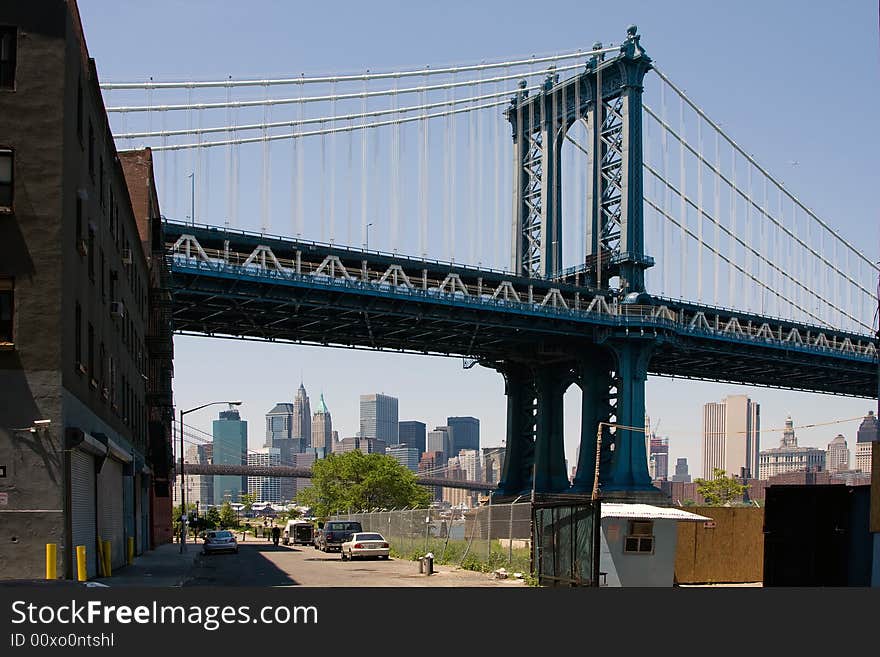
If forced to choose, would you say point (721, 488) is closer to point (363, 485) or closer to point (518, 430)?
point (518, 430)

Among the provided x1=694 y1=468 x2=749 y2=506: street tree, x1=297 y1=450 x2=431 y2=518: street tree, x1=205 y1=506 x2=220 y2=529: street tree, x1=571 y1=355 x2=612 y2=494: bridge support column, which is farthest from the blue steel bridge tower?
x1=205 y1=506 x2=220 y2=529: street tree

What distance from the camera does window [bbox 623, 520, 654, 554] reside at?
91.9ft

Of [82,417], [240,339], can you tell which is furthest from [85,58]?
[240,339]

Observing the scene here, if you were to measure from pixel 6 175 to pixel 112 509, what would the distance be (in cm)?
1526

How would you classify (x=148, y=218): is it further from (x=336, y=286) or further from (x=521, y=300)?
(x=521, y=300)

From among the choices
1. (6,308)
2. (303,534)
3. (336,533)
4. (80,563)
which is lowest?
(303,534)

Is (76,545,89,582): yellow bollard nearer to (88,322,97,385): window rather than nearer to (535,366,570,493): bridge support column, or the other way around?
(88,322,97,385): window

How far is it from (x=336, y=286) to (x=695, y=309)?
3440 centimetres

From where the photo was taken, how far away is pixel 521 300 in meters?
93.2

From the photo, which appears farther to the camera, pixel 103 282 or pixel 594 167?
pixel 594 167

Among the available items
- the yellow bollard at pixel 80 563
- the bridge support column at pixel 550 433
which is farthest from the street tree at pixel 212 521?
the yellow bollard at pixel 80 563

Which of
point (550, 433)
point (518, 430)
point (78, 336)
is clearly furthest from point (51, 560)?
point (518, 430)

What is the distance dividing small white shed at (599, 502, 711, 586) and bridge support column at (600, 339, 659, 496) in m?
63.1

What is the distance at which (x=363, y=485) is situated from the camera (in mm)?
130875
